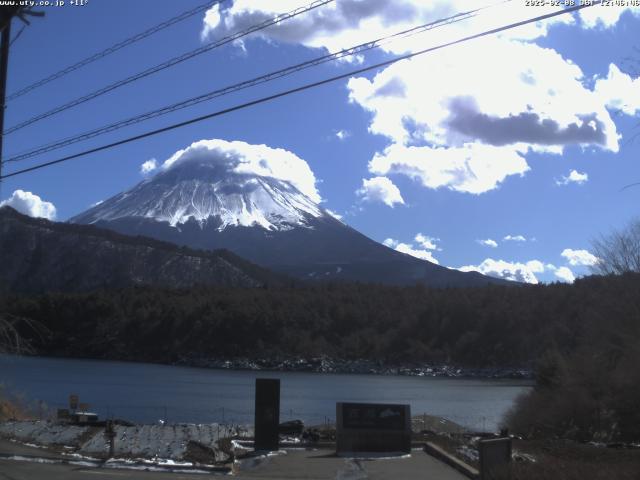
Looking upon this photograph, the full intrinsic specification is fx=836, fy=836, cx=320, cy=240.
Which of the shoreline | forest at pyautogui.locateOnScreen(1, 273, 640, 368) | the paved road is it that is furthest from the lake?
the paved road

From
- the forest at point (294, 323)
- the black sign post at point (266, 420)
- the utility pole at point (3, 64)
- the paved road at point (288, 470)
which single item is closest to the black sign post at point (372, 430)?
the paved road at point (288, 470)

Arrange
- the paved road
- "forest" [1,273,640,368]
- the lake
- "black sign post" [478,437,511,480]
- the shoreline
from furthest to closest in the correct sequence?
"forest" [1,273,640,368]
the shoreline
the lake
the paved road
"black sign post" [478,437,511,480]

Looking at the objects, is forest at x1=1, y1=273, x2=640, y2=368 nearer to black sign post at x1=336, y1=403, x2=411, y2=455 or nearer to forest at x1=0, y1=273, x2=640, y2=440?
forest at x1=0, y1=273, x2=640, y2=440

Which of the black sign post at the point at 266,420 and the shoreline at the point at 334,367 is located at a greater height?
the shoreline at the point at 334,367

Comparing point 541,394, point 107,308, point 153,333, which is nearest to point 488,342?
point 153,333

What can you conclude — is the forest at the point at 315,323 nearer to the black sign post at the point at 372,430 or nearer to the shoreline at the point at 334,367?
the shoreline at the point at 334,367

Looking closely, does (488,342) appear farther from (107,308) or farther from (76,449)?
(76,449)

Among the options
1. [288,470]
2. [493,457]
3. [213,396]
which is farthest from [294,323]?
[493,457]
